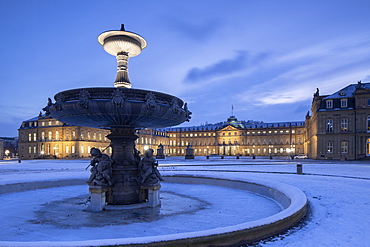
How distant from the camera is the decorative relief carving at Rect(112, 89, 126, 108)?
298 inches

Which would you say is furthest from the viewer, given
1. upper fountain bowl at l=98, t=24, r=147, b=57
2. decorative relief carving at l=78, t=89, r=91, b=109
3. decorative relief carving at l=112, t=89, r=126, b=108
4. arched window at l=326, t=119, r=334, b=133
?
arched window at l=326, t=119, r=334, b=133

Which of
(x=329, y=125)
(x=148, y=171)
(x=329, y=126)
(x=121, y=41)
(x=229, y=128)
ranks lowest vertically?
(x=148, y=171)

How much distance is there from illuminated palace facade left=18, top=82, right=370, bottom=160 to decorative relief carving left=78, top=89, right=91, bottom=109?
418cm

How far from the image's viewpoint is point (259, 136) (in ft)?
416

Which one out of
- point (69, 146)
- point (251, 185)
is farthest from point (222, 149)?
point (251, 185)

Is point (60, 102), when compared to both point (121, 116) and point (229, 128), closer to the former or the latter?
point (121, 116)

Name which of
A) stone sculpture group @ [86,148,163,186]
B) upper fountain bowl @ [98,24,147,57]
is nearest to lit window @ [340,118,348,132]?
upper fountain bowl @ [98,24,147,57]

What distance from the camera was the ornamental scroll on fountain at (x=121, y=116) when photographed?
780 centimetres

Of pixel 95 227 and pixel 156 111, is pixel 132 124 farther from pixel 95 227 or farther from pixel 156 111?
pixel 95 227

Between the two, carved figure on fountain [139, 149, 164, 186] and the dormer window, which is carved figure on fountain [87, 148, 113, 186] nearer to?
carved figure on fountain [139, 149, 164, 186]

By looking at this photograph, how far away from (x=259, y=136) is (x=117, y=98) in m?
124

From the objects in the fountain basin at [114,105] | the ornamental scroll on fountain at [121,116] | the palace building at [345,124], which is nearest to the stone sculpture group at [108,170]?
the ornamental scroll on fountain at [121,116]

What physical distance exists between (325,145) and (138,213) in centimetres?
5428

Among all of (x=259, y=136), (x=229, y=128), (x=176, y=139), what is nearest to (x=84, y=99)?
(x=259, y=136)
